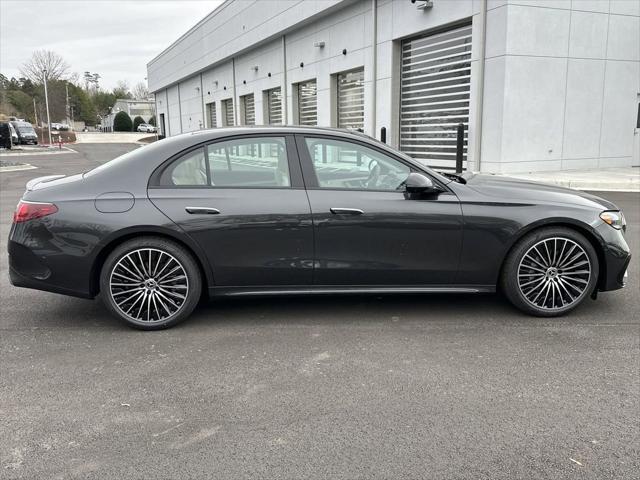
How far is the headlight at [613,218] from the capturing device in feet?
14.7

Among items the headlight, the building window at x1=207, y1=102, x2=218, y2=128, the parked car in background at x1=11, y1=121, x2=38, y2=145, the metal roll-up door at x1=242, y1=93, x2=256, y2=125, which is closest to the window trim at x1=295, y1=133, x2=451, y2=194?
the headlight

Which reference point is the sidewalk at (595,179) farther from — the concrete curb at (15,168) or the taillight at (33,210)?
the concrete curb at (15,168)

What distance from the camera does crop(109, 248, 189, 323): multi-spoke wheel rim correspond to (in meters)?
4.22

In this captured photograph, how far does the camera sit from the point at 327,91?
2197cm

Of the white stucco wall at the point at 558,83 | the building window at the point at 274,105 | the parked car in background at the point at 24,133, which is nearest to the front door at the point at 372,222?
the white stucco wall at the point at 558,83

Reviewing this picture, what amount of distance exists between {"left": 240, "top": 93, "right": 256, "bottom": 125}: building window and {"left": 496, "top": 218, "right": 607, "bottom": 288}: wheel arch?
92.3 ft

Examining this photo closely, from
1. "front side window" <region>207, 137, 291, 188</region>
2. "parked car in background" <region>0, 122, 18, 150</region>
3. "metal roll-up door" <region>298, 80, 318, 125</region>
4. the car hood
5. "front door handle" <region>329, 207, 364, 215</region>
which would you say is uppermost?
"metal roll-up door" <region>298, 80, 318, 125</region>

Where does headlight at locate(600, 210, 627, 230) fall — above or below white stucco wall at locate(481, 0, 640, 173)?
below

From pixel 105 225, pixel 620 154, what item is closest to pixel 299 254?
pixel 105 225

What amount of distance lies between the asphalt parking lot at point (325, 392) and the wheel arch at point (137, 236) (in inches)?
15.8

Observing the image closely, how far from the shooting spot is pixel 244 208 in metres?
4.24

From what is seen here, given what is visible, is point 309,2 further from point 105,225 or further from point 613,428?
point 613,428

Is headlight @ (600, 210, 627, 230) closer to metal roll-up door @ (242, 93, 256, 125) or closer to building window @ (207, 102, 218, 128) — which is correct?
metal roll-up door @ (242, 93, 256, 125)

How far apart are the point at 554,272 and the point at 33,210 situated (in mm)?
4052
